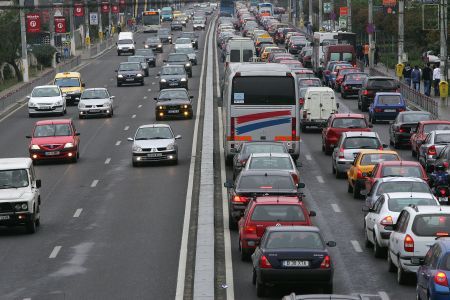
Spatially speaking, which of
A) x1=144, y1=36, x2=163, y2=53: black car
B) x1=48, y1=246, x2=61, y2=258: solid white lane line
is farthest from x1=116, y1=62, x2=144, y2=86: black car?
x1=48, y1=246, x2=61, y2=258: solid white lane line

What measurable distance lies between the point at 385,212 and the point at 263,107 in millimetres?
17372

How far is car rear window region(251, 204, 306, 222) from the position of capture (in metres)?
26.5

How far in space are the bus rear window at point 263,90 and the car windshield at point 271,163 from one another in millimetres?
7404

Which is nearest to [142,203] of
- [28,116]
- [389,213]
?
[389,213]

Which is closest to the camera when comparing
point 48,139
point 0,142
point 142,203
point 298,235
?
point 298,235

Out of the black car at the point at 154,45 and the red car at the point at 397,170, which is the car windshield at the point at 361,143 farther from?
the black car at the point at 154,45

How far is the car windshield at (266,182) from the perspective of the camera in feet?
102

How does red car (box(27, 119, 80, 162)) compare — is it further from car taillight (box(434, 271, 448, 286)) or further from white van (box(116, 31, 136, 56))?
white van (box(116, 31, 136, 56))

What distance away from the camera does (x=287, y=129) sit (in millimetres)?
44281

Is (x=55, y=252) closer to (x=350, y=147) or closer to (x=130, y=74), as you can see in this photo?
(x=350, y=147)

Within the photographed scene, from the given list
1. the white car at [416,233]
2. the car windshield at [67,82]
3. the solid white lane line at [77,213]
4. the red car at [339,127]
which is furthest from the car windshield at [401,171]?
the car windshield at [67,82]

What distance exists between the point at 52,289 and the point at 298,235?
15.3 ft

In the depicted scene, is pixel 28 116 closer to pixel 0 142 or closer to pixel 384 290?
pixel 0 142

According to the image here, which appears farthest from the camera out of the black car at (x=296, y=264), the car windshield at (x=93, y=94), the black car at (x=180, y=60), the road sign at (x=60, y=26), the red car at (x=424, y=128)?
the road sign at (x=60, y=26)
